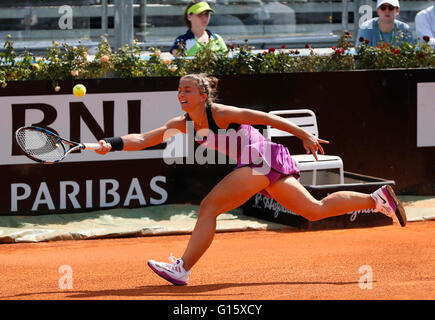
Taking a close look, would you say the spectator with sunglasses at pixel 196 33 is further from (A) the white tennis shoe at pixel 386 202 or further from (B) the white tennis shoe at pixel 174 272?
(B) the white tennis shoe at pixel 174 272

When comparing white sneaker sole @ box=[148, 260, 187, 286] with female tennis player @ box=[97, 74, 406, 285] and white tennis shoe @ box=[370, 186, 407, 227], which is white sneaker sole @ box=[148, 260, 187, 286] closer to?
female tennis player @ box=[97, 74, 406, 285]

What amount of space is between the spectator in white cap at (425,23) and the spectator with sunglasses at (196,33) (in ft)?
7.73

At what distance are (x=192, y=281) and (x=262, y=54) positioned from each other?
3.95 meters

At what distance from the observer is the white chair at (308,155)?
8.50 meters

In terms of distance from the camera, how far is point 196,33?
953 cm

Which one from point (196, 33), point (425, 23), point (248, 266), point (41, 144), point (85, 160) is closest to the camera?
point (41, 144)

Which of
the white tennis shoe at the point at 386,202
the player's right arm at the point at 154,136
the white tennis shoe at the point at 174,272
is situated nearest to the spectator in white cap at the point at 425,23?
the white tennis shoe at the point at 386,202

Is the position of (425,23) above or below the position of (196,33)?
above

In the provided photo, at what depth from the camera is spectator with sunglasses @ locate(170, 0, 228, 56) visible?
30.8ft

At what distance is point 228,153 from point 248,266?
1.28 meters

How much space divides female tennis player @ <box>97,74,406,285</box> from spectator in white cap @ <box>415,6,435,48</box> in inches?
192

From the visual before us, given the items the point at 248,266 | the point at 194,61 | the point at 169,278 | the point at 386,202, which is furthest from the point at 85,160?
the point at 386,202

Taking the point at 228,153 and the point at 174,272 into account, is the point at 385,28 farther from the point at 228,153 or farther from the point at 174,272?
the point at 174,272

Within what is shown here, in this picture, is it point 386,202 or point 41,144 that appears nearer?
point 41,144
